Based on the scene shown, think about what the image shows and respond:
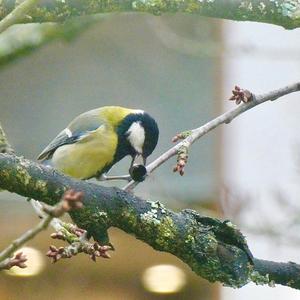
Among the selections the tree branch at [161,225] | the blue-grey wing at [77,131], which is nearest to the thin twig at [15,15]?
the tree branch at [161,225]

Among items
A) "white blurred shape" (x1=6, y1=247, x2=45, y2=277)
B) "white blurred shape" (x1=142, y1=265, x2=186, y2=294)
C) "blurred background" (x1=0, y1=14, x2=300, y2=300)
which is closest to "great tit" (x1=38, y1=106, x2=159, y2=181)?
"blurred background" (x1=0, y1=14, x2=300, y2=300)

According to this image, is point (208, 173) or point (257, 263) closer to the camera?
point (257, 263)

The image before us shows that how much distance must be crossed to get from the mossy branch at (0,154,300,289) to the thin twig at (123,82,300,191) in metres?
0.06

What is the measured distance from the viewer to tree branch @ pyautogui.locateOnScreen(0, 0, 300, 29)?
132 centimetres

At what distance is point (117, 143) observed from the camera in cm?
171

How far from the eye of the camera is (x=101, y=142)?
1.72 meters

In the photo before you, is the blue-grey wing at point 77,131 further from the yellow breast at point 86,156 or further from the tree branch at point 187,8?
the tree branch at point 187,8

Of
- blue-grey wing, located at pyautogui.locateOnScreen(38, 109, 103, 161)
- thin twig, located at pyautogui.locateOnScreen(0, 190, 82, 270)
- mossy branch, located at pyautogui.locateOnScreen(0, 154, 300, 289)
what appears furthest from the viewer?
blue-grey wing, located at pyautogui.locateOnScreen(38, 109, 103, 161)

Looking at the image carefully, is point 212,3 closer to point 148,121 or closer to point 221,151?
point 148,121

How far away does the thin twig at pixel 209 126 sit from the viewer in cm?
118

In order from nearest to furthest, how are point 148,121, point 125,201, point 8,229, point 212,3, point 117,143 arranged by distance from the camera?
1. point 125,201
2. point 212,3
3. point 148,121
4. point 117,143
5. point 8,229

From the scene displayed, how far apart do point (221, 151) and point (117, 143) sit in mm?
1380

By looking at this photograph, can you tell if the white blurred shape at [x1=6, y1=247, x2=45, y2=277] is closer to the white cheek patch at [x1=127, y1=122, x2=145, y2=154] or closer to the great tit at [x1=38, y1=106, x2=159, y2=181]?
the great tit at [x1=38, y1=106, x2=159, y2=181]

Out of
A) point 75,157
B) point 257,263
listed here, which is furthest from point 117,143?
point 257,263
